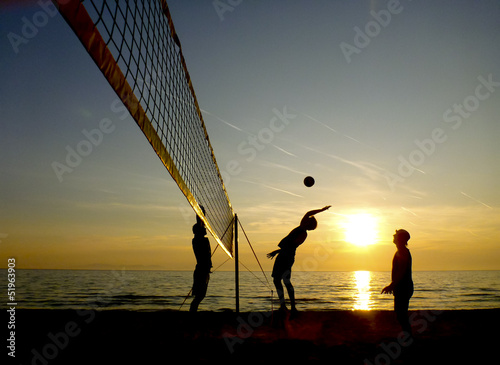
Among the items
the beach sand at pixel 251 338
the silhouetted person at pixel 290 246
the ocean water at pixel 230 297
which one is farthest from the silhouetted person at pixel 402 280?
the ocean water at pixel 230 297

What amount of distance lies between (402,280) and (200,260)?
3.40 metres

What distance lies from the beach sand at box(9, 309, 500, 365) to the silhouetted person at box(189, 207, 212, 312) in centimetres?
49

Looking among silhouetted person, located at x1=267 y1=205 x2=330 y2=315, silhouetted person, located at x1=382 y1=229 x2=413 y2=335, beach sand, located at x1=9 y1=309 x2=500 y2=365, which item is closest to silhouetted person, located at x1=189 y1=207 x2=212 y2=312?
beach sand, located at x1=9 y1=309 x2=500 y2=365

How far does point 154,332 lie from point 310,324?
262 cm

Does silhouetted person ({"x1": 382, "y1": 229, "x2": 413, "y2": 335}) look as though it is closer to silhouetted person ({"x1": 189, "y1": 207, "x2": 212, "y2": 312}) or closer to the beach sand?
the beach sand

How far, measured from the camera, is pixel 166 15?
4691 millimetres

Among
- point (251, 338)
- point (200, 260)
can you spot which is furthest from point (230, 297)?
point (251, 338)

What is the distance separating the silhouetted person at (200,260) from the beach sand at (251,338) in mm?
490

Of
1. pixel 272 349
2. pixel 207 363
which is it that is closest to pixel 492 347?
pixel 272 349

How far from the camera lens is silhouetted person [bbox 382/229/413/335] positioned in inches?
184

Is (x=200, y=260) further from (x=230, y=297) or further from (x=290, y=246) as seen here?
(x=230, y=297)

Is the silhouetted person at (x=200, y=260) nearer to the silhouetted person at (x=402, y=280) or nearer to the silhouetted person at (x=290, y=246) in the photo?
the silhouetted person at (x=290, y=246)

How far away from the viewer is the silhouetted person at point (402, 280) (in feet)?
15.3

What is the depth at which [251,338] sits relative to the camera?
4633 mm
